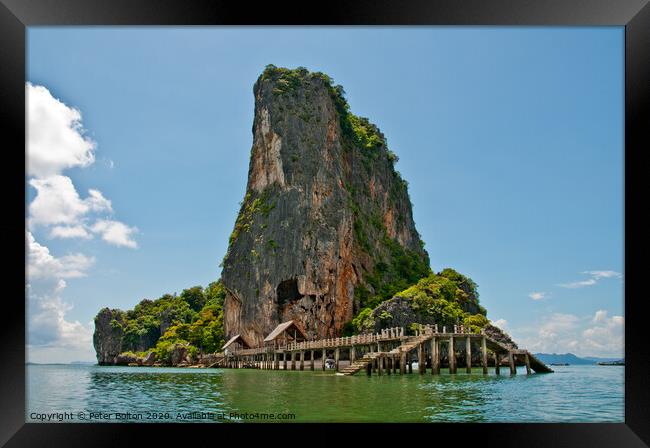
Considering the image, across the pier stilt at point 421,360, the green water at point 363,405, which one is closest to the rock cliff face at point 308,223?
the pier stilt at point 421,360

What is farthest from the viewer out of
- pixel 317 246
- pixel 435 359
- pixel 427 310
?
pixel 317 246

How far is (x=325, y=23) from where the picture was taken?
7.55 meters

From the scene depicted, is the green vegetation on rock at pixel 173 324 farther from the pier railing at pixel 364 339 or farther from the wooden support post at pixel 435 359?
the wooden support post at pixel 435 359

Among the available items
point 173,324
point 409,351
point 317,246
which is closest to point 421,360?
point 409,351

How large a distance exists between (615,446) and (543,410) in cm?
601

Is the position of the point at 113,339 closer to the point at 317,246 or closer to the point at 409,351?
the point at 317,246

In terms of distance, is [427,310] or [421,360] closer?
[421,360]

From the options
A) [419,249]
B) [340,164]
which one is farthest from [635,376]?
[419,249]

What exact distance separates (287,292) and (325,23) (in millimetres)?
38202

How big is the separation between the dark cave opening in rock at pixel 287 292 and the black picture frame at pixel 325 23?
3671 centimetres

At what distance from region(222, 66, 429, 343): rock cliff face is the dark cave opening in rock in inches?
2.9

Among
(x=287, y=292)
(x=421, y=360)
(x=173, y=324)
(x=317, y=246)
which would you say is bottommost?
(x=173, y=324)

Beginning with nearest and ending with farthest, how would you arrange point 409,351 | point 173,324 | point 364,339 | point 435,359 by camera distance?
1. point 435,359
2. point 409,351
3. point 364,339
4. point 173,324

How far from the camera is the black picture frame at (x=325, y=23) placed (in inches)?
287
